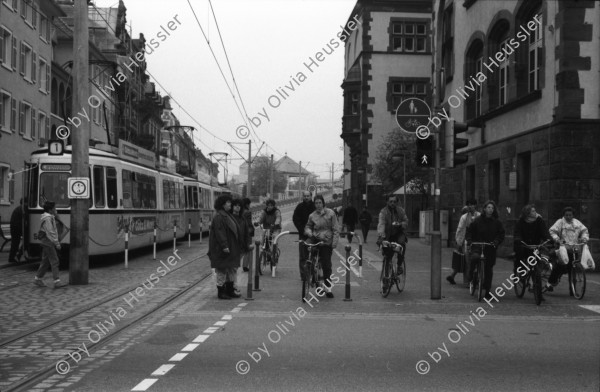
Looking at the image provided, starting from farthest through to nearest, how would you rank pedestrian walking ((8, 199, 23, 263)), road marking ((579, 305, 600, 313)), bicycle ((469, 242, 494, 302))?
pedestrian walking ((8, 199, 23, 263)) < bicycle ((469, 242, 494, 302)) < road marking ((579, 305, 600, 313))

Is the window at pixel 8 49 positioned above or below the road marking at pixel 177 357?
above

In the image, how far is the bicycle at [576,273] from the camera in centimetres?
1326

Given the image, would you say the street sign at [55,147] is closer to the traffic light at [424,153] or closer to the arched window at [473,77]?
the traffic light at [424,153]

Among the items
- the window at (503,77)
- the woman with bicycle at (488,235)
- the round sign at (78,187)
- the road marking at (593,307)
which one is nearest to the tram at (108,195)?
the round sign at (78,187)

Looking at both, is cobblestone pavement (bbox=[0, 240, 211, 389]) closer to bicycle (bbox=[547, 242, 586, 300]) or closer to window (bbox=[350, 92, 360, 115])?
bicycle (bbox=[547, 242, 586, 300])

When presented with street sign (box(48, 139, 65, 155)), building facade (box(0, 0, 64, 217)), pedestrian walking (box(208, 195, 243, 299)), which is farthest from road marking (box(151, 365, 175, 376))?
building facade (box(0, 0, 64, 217))

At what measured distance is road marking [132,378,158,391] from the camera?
21.1 ft

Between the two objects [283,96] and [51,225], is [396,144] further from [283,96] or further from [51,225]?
[51,225]

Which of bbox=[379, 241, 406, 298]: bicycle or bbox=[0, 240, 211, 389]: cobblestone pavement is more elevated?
bbox=[379, 241, 406, 298]: bicycle

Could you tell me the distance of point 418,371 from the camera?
7168 millimetres

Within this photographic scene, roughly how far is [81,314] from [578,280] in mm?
8229

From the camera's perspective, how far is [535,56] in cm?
2166

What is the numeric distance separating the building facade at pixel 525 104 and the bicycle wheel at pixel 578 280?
9.51 ft

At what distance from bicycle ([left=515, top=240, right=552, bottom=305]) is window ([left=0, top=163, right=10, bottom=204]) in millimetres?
27509
